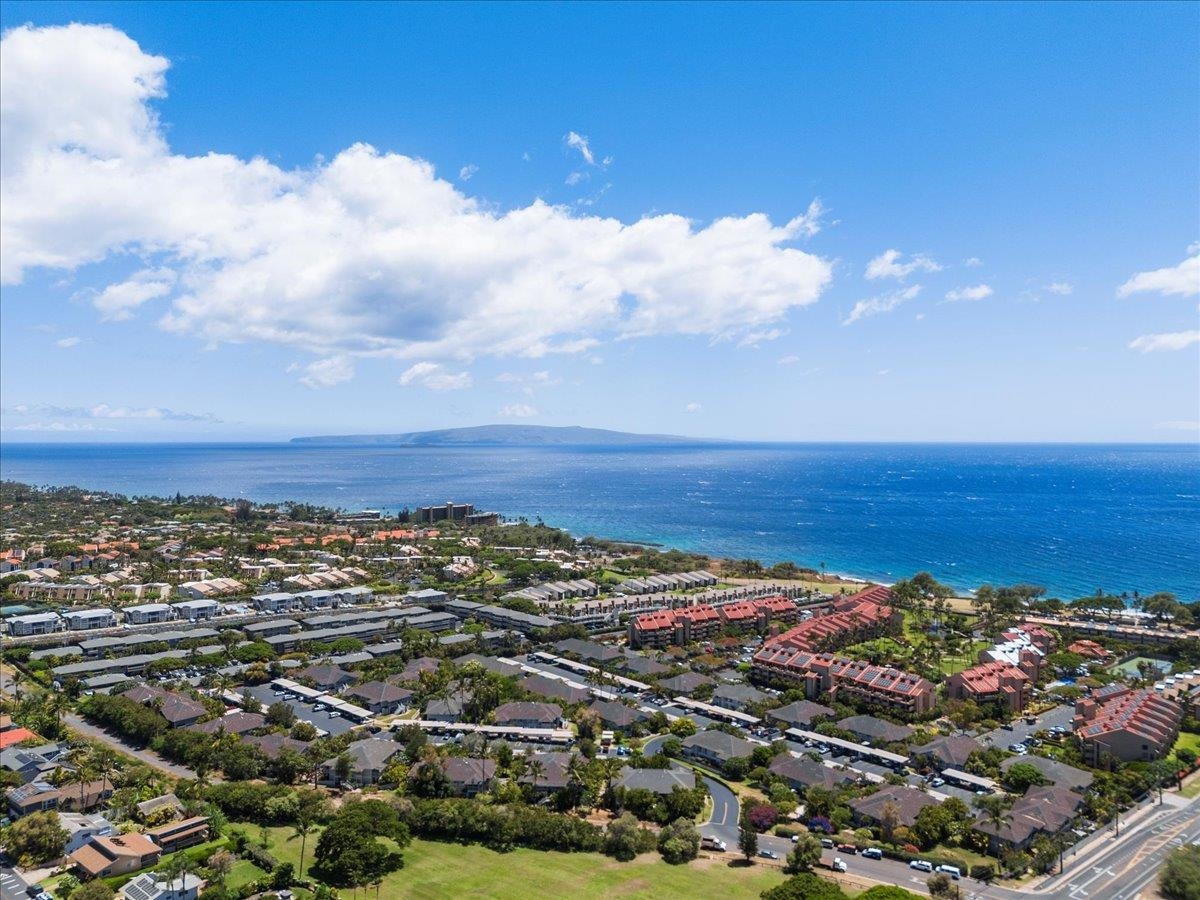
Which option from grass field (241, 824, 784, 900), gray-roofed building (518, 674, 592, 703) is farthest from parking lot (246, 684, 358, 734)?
grass field (241, 824, 784, 900)

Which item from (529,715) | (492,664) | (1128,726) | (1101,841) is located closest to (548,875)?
(529,715)

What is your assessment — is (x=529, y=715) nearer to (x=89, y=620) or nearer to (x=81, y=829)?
(x=81, y=829)

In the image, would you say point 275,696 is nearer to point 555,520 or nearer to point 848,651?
point 848,651

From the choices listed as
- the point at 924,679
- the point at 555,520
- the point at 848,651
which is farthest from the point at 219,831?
the point at 555,520

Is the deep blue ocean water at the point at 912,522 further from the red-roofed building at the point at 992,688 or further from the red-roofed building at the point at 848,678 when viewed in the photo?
the red-roofed building at the point at 848,678

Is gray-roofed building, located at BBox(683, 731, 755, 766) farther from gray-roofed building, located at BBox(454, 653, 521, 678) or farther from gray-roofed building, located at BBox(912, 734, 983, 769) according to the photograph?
gray-roofed building, located at BBox(454, 653, 521, 678)
